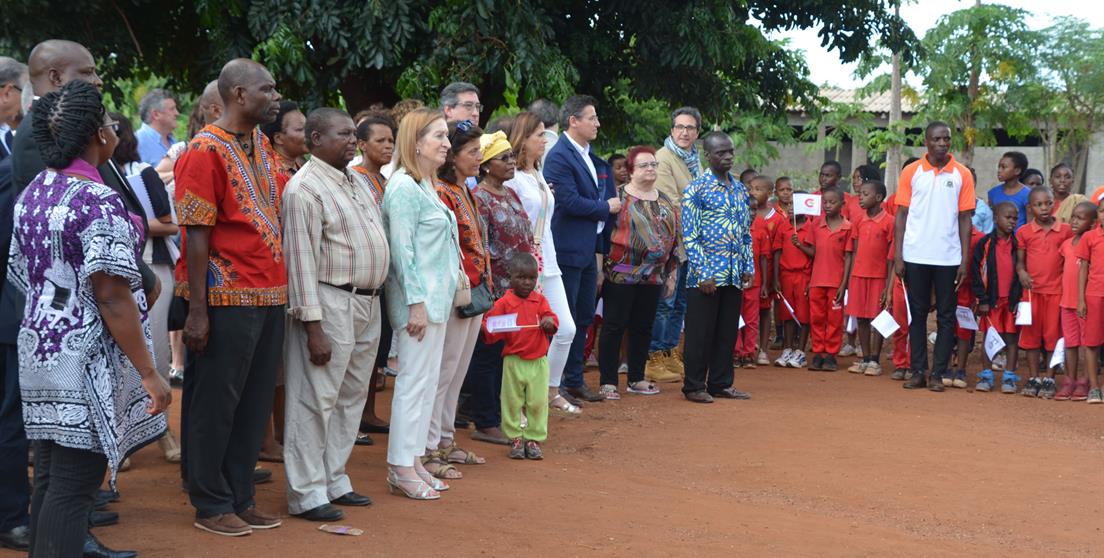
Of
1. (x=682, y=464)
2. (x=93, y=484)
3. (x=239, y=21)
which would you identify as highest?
(x=239, y=21)

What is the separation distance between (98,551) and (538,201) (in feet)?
13.1

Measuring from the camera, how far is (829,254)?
11562 mm

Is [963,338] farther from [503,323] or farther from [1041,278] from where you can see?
[503,323]

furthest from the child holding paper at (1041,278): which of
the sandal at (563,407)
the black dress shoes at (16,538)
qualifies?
the black dress shoes at (16,538)

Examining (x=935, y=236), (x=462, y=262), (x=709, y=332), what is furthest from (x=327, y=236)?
(x=935, y=236)

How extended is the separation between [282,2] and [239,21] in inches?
34.9

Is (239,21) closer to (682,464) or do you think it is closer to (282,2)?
(282,2)

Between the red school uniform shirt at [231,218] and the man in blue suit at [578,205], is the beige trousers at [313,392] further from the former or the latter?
the man in blue suit at [578,205]

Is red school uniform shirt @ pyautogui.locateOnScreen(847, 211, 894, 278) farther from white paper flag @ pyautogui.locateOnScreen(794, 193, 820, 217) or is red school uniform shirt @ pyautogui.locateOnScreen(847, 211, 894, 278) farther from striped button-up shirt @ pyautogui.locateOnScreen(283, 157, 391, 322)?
striped button-up shirt @ pyautogui.locateOnScreen(283, 157, 391, 322)

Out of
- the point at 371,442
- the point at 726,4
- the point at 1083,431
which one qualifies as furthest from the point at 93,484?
the point at 726,4

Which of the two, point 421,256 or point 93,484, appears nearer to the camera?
point 93,484

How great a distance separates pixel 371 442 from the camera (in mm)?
7504

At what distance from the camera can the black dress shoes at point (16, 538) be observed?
16.2ft

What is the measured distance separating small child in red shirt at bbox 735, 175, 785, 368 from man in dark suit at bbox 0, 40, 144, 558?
745cm
